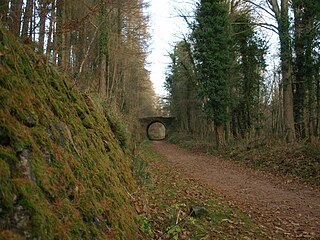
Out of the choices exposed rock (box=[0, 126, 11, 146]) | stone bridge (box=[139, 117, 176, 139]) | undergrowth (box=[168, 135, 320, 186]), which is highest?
stone bridge (box=[139, 117, 176, 139])

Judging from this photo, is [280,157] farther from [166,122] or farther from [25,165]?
[166,122]

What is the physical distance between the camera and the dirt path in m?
5.95

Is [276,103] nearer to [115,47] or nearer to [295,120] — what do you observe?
[295,120]

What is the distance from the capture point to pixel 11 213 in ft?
6.44

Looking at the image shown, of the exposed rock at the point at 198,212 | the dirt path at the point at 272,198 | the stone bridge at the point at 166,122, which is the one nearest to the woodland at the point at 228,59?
the dirt path at the point at 272,198

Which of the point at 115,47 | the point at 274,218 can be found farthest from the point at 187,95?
the point at 274,218

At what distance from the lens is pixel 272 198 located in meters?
8.27

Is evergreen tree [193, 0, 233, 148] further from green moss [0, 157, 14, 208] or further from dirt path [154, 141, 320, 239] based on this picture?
green moss [0, 157, 14, 208]

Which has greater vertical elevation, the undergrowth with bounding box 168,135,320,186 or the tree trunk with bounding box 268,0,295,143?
the tree trunk with bounding box 268,0,295,143

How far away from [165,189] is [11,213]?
7.14 metres

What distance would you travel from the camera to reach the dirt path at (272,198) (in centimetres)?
595

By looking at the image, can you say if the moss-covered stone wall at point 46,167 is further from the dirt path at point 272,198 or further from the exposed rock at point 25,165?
the dirt path at point 272,198

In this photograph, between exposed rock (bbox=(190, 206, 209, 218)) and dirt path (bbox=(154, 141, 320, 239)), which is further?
exposed rock (bbox=(190, 206, 209, 218))

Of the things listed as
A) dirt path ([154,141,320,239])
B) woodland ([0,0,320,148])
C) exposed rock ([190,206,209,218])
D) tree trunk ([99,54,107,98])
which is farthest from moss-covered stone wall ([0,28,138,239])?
tree trunk ([99,54,107,98])
